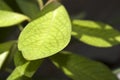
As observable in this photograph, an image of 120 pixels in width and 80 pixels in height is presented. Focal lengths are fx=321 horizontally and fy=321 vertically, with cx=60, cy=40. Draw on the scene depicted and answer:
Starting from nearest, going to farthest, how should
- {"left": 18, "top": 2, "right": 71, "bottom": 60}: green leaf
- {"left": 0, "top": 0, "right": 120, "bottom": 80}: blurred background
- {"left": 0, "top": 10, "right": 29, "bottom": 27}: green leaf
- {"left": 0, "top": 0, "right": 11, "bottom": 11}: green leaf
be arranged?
{"left": 18, "top": 2, "right": 71, "bottom": 60}: green leaf < {"left": 0, "top": 10, "right": 29, "bottom": 27}: green leaf < {"left": 0, "top": 0, "right": 11, "bottom": 11}: green leaf < {"left": 0, "top": 0, "right": 120, "bottom": 80}: blurred background

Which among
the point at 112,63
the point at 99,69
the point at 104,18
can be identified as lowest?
the point at 112,63

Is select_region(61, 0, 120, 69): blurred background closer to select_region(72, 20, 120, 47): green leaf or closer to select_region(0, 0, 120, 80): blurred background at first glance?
select_region(0, 0, 120, 80): blurred background

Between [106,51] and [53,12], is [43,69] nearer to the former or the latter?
[106,51]

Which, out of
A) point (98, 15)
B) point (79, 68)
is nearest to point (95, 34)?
point (79, 68)

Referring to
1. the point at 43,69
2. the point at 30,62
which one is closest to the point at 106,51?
the point at 43,69

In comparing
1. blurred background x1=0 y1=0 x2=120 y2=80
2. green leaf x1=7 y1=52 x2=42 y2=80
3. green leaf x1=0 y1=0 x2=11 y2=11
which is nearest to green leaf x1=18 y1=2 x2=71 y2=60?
green leaf x1=7 y1=52 x2=42 y2=80

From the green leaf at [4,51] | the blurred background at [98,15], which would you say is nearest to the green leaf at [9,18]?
the green leaf at [4,51]
